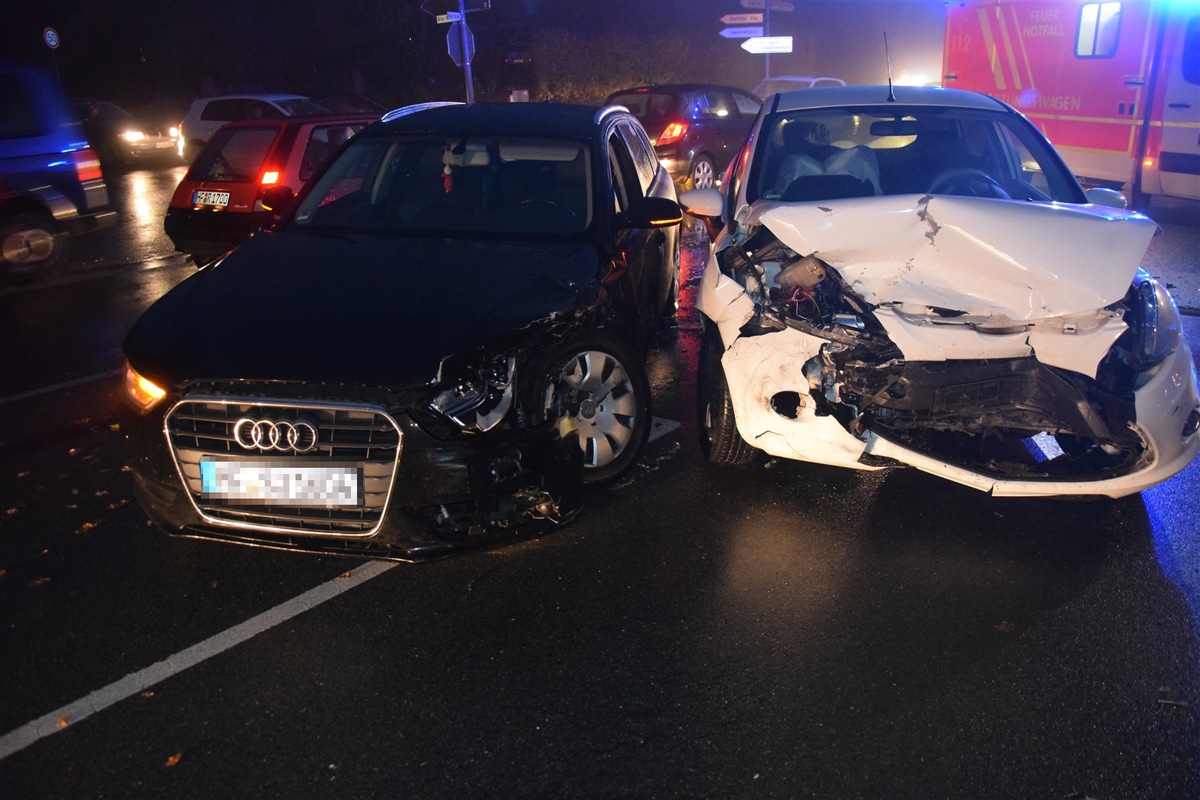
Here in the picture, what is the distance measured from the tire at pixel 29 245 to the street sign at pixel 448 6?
7.44m

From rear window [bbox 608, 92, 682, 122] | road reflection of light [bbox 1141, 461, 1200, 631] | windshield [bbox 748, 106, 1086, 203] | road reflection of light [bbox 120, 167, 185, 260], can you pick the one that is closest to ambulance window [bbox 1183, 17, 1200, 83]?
rear window [bbox 608, 92, 682, 122]

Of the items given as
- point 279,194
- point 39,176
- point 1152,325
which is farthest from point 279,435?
point 39,176

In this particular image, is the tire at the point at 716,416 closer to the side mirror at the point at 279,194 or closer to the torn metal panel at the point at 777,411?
the torn metal panel at the point at 777,411

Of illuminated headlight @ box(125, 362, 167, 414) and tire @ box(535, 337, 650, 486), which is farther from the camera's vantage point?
tire @ box(535, 337, 650, 486)

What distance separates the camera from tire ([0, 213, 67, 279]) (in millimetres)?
8797

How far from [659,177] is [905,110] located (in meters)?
1.78

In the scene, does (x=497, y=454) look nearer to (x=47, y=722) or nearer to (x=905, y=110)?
(x=47, y=722)

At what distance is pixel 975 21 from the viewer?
1472 cm

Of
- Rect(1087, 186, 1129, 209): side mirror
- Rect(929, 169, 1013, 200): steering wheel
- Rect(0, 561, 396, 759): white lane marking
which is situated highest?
Rect(929, 169, 1013, 200): steering wheel

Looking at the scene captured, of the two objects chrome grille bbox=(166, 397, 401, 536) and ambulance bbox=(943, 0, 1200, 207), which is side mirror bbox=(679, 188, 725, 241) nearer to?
chrome grille bbox=(166, 397, 401, 536)

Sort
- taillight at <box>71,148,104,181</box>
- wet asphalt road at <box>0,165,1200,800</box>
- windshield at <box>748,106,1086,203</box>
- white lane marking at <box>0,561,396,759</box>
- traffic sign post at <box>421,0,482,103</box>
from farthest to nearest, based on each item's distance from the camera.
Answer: traffic sign post at <box>421,0,482,103</box> < taillight at <box>71,148,104,181</box> < windshield at <box>748,106,1086,203</box> < white lane marking at <box>0,561,396,759</box> < wet asphalt road at <box>0,165,1200,800</box>

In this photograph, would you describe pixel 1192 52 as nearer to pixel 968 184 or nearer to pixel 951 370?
pixel 968 184

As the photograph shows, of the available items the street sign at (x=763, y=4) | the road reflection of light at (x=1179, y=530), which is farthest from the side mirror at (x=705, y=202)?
the street sign at (x=763, y=4)

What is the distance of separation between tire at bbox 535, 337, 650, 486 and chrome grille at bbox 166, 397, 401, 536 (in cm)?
87
